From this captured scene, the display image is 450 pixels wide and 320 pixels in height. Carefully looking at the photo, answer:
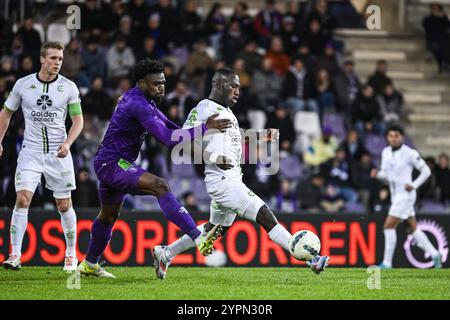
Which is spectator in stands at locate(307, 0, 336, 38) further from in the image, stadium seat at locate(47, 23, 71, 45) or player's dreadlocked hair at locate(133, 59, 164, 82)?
player's dreadlocked hair at locate(133, 59, 164, 82)

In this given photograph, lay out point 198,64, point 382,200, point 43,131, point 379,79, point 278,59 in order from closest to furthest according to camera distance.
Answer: point 43,131
point 382,200
point 198,64
point 278,59
point 379,79

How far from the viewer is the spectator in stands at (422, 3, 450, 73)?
22.9 metres

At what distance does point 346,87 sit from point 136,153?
1115cm

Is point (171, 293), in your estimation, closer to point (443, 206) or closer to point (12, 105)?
point (12, 105)

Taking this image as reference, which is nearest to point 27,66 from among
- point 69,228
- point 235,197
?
point 69,228

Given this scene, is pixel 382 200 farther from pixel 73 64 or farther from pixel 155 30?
pixel 73 64

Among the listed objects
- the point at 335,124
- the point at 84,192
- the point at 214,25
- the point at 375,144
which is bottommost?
the point at 84,192

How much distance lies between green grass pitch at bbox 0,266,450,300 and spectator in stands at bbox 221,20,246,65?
28.1 ft

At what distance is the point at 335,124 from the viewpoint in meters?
20.8

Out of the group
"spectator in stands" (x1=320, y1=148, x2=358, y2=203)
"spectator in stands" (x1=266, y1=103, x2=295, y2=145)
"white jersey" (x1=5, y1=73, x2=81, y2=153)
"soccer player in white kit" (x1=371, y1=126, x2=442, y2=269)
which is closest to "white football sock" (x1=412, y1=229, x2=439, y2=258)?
"soccer player in white kit" (x1=371, y1=126, x2=442, y2=269)

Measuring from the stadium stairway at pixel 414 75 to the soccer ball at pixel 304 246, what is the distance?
40.2ft

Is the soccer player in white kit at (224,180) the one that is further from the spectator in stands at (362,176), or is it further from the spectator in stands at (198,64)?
the spectator in stands at (198,64)

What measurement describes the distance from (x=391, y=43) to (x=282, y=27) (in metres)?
3.43

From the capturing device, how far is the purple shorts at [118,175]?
1057 cm
